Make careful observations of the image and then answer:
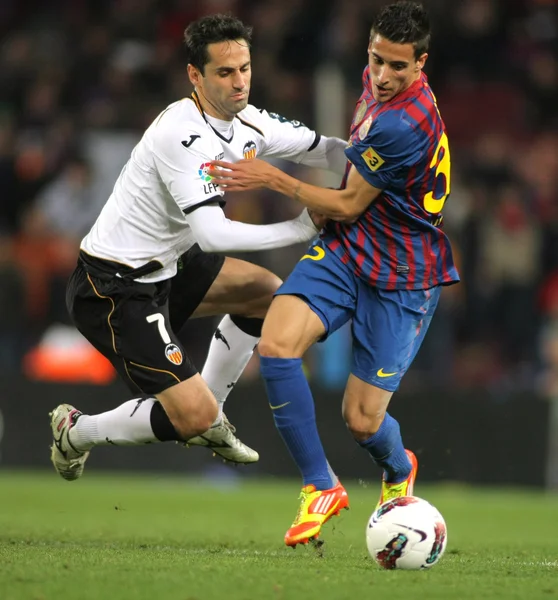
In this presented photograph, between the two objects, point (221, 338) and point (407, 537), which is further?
point (221, 338)

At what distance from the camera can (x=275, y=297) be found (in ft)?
21.3

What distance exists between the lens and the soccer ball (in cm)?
566

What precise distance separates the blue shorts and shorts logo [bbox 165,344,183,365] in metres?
0.65

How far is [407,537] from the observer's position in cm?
566

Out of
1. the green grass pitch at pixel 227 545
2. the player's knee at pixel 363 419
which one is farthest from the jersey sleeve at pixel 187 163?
the green grass pitch at pixel 227 545

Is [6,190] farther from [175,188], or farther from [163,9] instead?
[175,188]

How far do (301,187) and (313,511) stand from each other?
65.1 inches

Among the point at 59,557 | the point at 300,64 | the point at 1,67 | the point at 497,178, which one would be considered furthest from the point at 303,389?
the point at 1,67

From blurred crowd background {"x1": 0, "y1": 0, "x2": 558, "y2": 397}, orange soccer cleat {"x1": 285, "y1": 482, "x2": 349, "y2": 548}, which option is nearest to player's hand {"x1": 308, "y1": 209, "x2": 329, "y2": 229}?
orange soccer cleat {"x1": 285, "y1": 482, "x2": 349, "y2": 548}

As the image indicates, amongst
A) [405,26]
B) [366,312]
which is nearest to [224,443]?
[366,312]

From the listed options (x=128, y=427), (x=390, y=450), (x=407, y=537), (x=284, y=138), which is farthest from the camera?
(x=284, y=138)

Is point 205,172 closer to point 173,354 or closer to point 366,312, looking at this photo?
point 173,354

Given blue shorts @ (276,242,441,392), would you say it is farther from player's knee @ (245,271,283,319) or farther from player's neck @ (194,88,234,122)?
player's neck @ (194,88,234,122)

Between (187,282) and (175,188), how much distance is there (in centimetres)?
85
